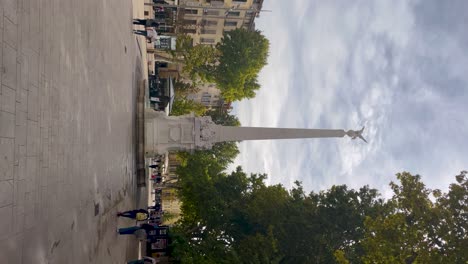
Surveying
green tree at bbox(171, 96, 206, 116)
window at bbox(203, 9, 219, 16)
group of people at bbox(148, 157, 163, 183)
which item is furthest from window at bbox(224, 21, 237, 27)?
group of people at bbox(148, 157, 163, 183)

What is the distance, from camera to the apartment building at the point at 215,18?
158ft

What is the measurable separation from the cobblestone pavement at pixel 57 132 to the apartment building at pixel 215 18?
33.4 metres

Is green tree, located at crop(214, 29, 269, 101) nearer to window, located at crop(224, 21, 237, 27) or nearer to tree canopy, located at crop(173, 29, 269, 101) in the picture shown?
tree canopy, located at crop(173, 29, 269, 101)

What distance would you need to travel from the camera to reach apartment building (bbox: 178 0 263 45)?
4803 cm

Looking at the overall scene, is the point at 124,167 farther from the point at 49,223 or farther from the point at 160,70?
the point at 160,70

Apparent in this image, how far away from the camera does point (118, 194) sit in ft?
56.6

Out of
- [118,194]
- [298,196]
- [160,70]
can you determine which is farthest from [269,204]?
[160,70]

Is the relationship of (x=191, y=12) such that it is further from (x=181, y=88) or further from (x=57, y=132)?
(x=57, y=132)

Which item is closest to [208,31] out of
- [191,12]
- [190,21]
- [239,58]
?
[190,21]

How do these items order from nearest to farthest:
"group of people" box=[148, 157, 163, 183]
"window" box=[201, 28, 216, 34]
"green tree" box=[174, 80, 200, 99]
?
1. "group of people" box=[148, 157, 163, 183]
2. "green tree" box=[174, 80, 200, 99]
3. "window" box=[201, 28, 216, 34]

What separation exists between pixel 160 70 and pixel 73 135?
129ft

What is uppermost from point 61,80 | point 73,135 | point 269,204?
point 61,80

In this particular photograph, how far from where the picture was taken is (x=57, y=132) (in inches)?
355

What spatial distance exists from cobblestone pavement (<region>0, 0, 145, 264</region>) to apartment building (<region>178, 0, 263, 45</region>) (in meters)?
33.4
